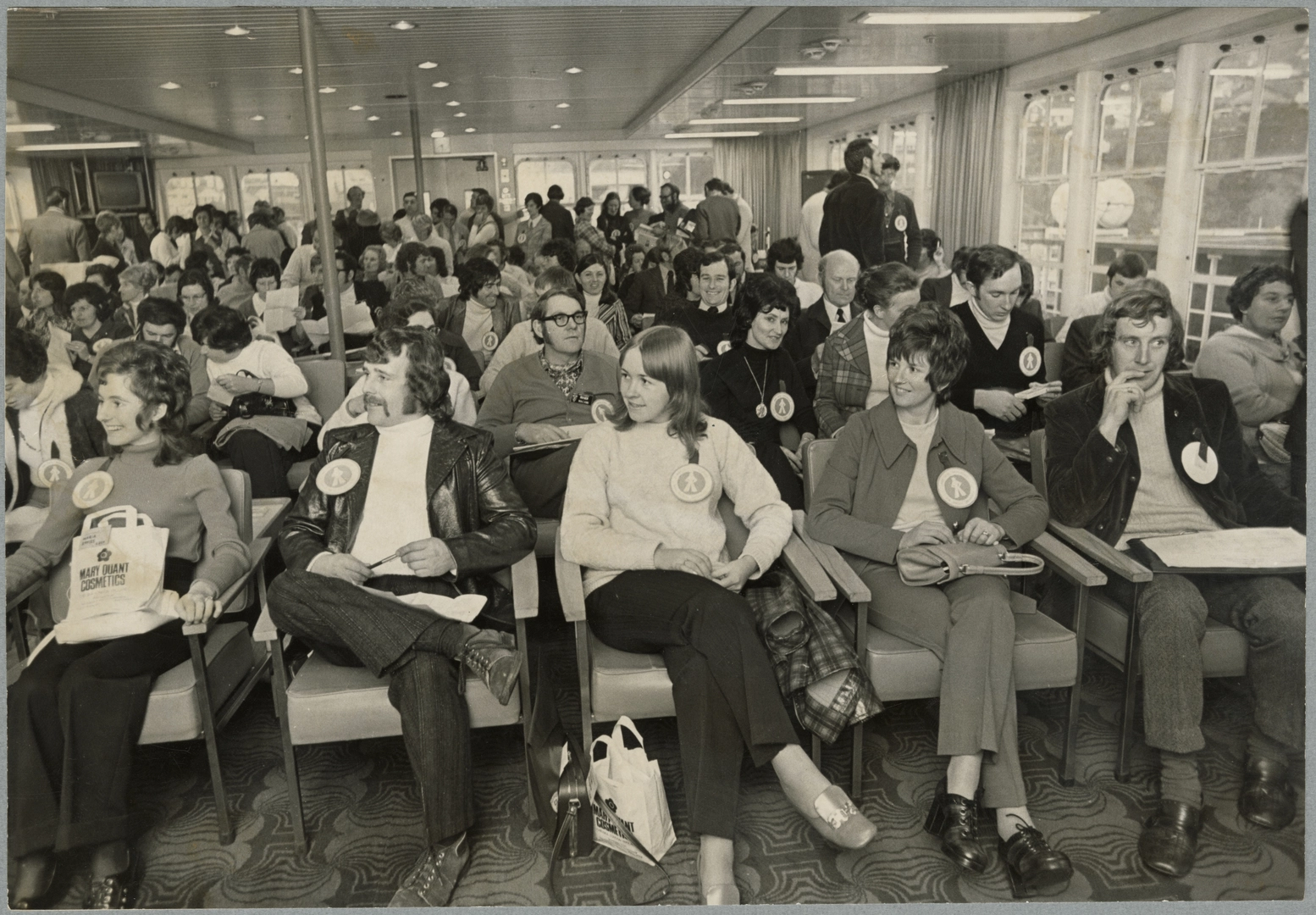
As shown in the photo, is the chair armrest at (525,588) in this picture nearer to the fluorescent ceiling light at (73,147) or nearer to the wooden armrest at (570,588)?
the wooden armrest at (570,588)

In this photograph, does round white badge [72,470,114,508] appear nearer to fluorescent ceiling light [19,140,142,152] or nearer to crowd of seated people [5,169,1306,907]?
crowd of seated people [5,169,1306,907]

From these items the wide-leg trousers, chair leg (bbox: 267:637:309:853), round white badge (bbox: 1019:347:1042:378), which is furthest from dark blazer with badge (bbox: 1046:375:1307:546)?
chair leg (bbox: 267:637:309:853)

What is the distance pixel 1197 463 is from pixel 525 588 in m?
1.93

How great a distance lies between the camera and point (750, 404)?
3.39m

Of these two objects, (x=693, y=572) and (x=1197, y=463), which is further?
(x=1197, y=463)

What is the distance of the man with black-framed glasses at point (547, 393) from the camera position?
337 centimetres

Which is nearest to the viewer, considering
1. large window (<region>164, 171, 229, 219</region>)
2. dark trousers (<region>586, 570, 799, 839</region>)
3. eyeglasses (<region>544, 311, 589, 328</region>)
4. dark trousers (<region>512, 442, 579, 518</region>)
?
dark trousers (<region>586, 570, 799, 839</region>)

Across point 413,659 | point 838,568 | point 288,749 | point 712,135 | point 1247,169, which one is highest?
point 712,135

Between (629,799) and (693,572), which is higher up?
(693,572)

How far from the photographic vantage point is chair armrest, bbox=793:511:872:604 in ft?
7.90

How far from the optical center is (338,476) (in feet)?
8.32

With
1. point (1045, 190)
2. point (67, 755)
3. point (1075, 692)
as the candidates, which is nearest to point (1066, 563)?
point (1075, 692)

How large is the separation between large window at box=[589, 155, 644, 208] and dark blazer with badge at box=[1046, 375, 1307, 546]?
1.99 metres

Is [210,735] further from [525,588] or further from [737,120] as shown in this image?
[737,120]
